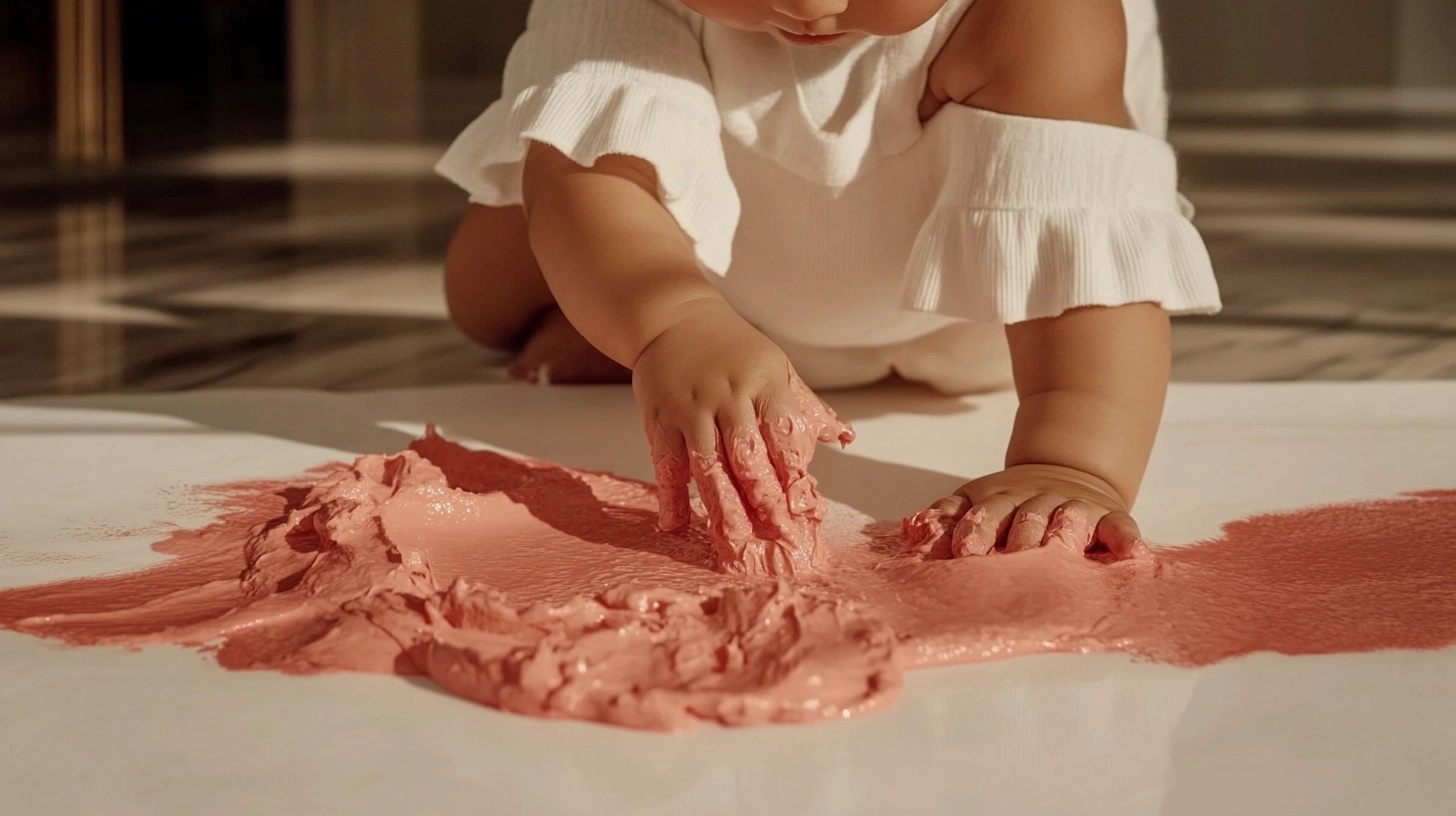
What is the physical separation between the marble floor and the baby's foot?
44 millimetres

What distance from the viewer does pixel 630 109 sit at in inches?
37.2

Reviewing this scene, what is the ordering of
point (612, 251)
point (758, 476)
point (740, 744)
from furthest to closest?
1. point (612, 251)
2. point (758, 476)
3. point (740, 744)

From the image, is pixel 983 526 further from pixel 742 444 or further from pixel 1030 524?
pixel 742 444

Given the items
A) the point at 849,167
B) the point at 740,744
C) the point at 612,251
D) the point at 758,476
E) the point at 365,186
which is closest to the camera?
the point at 740,744

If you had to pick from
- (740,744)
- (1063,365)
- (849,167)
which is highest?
(849,167)

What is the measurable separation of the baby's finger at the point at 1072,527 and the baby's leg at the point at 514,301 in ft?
1.64

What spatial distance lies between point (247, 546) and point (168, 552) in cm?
4

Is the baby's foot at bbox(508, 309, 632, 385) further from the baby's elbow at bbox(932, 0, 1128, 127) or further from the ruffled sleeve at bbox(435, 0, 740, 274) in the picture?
the baby's elbow at bbox(932, 0, 1128, 127)

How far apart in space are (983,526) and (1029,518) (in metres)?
0.02

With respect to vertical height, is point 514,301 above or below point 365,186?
below

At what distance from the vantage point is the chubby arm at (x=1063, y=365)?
31.2 inches

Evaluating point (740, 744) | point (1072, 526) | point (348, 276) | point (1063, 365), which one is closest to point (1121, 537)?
A: point (1072, 526)

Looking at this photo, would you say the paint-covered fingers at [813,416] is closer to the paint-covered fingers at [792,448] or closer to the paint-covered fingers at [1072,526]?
the paint-covered fingers at [792,448]

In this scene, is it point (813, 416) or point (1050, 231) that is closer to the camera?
point (813, 416)
